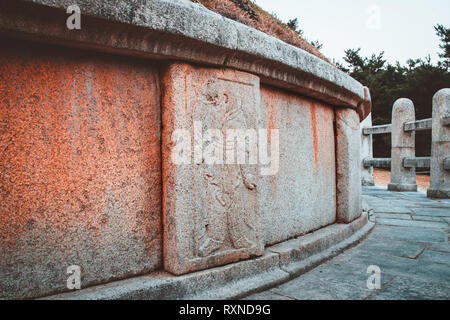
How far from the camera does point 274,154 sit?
2084mm

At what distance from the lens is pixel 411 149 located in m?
6.90

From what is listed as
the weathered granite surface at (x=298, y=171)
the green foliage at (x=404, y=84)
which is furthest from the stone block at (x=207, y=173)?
the green foliage at (x=404, y=84)

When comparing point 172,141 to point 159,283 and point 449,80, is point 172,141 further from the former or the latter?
point 449,80

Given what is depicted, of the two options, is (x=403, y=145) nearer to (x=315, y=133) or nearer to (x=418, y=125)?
(x=418, y=125)

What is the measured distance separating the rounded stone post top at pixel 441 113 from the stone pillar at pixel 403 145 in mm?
1047

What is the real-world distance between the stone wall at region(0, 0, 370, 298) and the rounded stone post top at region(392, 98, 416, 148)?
604 centimetres

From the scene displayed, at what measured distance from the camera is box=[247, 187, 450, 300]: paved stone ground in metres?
1.61

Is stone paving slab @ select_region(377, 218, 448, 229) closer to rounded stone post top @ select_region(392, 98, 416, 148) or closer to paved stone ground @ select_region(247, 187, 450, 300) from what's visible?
paved stone ground @ select_region(247, 187, 450, 300)

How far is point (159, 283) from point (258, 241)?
64 centimetres

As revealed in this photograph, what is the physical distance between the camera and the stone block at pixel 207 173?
1.48 metres
